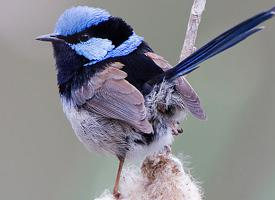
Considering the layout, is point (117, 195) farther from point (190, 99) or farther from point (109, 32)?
point (109, 32)

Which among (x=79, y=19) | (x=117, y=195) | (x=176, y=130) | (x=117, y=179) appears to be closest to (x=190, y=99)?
(x=176, y=130)

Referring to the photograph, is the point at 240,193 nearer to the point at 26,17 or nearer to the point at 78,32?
the point at 78,32

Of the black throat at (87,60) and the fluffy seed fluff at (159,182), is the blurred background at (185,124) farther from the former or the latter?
the black throat at (87,60)

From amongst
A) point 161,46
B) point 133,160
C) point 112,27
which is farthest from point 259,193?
Result: point 161,46

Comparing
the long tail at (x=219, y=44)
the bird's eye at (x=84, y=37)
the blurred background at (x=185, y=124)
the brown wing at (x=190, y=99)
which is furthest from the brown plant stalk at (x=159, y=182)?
the bird's eye at (x=84, y=37)

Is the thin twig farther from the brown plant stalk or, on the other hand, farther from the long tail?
the brown plant stalk

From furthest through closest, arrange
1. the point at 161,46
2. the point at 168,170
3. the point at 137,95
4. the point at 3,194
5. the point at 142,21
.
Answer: the point at 142,21, the point at 161,46, the point at 3,194, the point at 137,95, the point at 168,170
